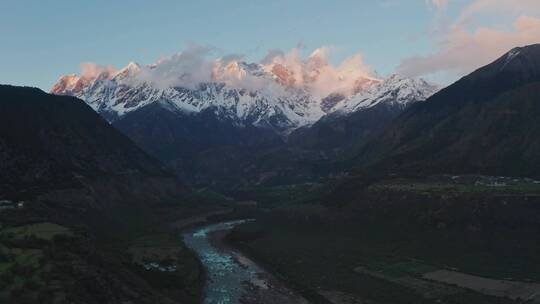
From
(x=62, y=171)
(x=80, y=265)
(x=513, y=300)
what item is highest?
(x=62, y=171)

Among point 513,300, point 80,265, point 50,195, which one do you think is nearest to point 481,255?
point 513,300

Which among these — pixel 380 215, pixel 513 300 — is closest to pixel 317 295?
pixel 513 300

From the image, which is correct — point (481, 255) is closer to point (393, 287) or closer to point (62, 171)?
point (393, 287)

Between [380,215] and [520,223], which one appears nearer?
[520,223]

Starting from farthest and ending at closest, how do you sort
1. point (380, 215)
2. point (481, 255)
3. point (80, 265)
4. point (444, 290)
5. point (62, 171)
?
point (62, 171), point (380, 215), point (481, 255), point (444, 290), point (80, 265)

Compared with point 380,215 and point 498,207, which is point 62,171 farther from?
point 498,207

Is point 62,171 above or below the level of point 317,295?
above

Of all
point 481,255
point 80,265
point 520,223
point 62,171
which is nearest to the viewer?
point 80,265
